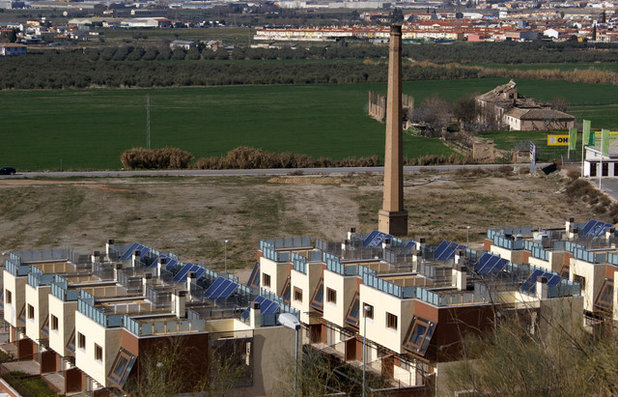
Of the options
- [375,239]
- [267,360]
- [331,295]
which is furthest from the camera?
[375,239]

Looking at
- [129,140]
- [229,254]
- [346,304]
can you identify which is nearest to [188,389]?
[346,304]

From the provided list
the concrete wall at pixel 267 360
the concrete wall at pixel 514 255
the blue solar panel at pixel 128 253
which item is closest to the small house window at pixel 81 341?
the concrete wall at pixel 267 360

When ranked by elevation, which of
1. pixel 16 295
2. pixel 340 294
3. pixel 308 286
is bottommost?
pixel 16 295

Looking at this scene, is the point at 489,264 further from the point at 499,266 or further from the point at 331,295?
the point at 331,295

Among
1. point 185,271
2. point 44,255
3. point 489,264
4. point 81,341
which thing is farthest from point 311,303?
point 44,255

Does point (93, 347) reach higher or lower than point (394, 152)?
lower

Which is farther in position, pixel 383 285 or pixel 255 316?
pixel 383 285

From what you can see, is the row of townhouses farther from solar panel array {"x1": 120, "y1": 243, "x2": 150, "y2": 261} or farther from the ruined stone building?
the ruined stone building
